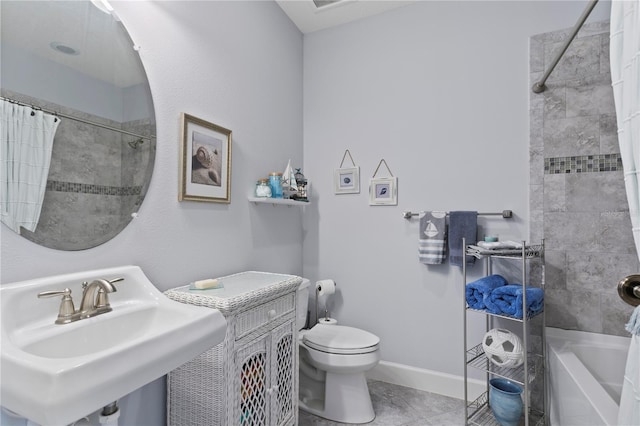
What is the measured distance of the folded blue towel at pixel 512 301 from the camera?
1617mm

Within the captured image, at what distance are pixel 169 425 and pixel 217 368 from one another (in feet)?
1.41

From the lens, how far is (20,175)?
3.35ft

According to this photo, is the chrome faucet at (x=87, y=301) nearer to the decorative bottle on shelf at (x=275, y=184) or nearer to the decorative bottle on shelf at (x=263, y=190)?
the decorative bottle on shelf at (x=263, y=190)

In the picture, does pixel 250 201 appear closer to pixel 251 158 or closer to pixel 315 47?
pixel 251 158

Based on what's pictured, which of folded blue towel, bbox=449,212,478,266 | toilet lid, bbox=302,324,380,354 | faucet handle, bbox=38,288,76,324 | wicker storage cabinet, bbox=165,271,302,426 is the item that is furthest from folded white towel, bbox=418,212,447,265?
faucet handle, bbox=38,288,76,324

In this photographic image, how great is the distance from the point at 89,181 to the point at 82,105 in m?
0.29

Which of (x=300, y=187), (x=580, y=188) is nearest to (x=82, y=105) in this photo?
(x=300, y=187)

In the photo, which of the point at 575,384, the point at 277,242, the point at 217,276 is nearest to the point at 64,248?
the point at 217,276

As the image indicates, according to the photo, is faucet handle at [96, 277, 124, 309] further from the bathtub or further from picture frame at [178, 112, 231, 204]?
the bathtub

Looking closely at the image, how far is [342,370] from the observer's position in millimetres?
1840

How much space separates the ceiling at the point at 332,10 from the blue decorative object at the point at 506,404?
2648 mm

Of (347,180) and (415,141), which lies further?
(347,180)

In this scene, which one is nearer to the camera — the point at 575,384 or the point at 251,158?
the point at 575,384

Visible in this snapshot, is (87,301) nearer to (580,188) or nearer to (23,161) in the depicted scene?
(23,161)
